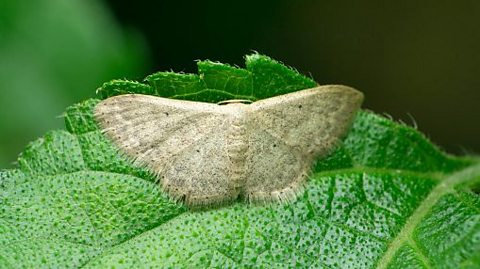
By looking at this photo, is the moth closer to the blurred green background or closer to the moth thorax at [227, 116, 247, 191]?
the moth thorax at [227, 116, 247, 191]

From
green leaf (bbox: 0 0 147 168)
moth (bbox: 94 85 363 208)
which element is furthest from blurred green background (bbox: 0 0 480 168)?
moth (bbox: 94 85 363 208)

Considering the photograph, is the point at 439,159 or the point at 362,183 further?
the point at 439,159

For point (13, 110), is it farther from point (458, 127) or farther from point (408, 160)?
point (458, 127)

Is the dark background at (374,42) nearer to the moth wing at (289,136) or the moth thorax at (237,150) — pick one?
the moth wing at (289,136)

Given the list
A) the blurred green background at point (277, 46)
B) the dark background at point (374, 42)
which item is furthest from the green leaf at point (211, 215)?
the dark background at point (374, 42)

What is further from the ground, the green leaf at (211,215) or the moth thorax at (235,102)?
the moth thorax at (235,102)

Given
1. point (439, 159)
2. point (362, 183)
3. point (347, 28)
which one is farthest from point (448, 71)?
point (362, 183)

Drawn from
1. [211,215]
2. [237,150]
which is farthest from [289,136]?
[211,215]

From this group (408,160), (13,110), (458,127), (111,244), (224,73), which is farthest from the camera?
(458,127)
